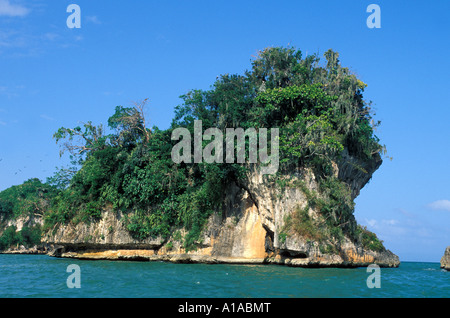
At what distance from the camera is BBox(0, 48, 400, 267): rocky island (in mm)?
22031

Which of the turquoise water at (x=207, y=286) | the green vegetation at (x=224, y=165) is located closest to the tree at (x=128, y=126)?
the green vegetation at (x=224, y=165)

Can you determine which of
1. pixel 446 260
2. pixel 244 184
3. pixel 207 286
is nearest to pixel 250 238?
pixel 244 184

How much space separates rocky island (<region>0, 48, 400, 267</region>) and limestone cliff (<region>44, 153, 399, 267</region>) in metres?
0.07

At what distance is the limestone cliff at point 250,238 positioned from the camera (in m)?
21.2

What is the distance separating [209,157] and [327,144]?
7.14 metres

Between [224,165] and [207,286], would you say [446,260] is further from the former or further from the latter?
[207,286]

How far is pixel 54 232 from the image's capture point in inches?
1141

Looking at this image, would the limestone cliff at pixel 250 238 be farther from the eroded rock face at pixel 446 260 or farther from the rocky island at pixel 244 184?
the eroded rock face at pixel 446 260

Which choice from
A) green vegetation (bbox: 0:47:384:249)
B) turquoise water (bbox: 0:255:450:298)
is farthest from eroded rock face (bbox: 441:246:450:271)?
turquoise water (bbox: 0:255:450:298)

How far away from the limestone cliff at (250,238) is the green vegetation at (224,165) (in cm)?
57

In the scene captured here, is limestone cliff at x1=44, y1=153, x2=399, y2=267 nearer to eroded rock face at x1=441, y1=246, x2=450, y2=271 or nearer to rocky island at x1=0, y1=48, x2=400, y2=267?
rocky island at x1=0, y1=48, x2=400, y2=267

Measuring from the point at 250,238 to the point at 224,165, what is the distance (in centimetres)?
484

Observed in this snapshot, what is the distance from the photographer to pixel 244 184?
24672 millimetres

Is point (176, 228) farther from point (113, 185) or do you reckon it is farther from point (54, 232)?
point (54, 232)
